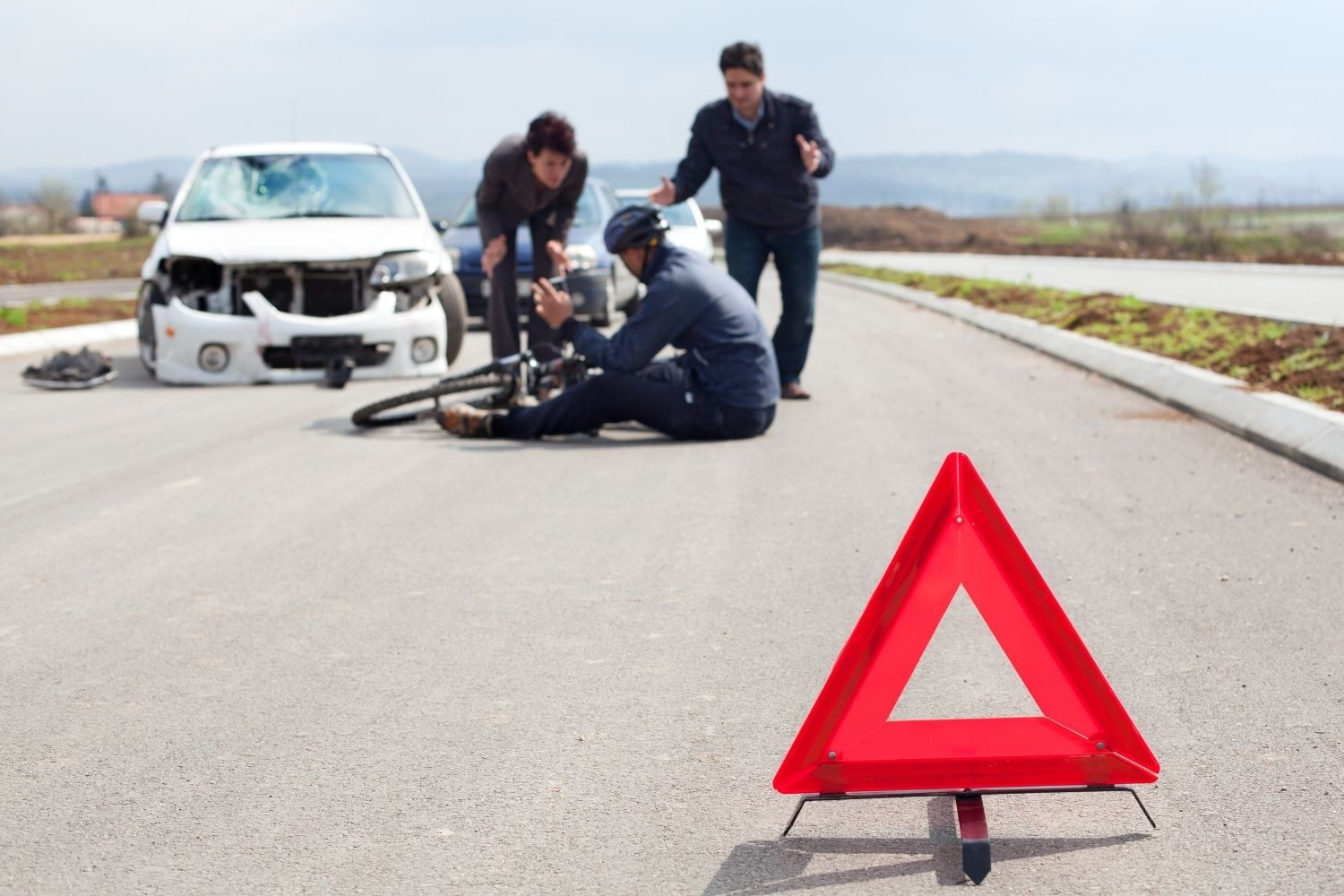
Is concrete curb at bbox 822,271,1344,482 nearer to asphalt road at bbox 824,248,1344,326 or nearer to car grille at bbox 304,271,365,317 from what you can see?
asphalt road at bbox 824,248,1344,326

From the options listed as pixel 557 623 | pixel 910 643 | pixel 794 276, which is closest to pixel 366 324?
pixel 794 276

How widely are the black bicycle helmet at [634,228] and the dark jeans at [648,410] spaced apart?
75 centimetres

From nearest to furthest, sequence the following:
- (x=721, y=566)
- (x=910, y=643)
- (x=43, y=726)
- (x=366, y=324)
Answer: (x=910, y=643), (x=43, y=726), (x=721, y=566), (x=366, y=324)

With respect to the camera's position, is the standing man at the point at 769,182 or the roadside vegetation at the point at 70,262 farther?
the roadside vegetation at the point at 70,262

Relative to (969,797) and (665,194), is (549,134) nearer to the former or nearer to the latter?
(665,194)

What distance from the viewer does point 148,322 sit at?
1252 centimetres

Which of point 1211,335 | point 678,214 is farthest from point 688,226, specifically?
point 1211,335

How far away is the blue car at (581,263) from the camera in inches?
655

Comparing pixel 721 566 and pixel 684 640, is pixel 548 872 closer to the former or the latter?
pixel 684 640

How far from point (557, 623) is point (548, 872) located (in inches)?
74.5

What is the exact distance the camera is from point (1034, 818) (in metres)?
3.47

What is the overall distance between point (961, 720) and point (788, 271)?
7951 mm

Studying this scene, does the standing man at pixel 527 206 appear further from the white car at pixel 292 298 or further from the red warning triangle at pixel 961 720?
the red warning triangle at pixel 961 720

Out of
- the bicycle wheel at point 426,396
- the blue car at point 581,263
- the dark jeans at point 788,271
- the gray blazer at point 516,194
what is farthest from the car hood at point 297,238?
the blue car at point 581,263
